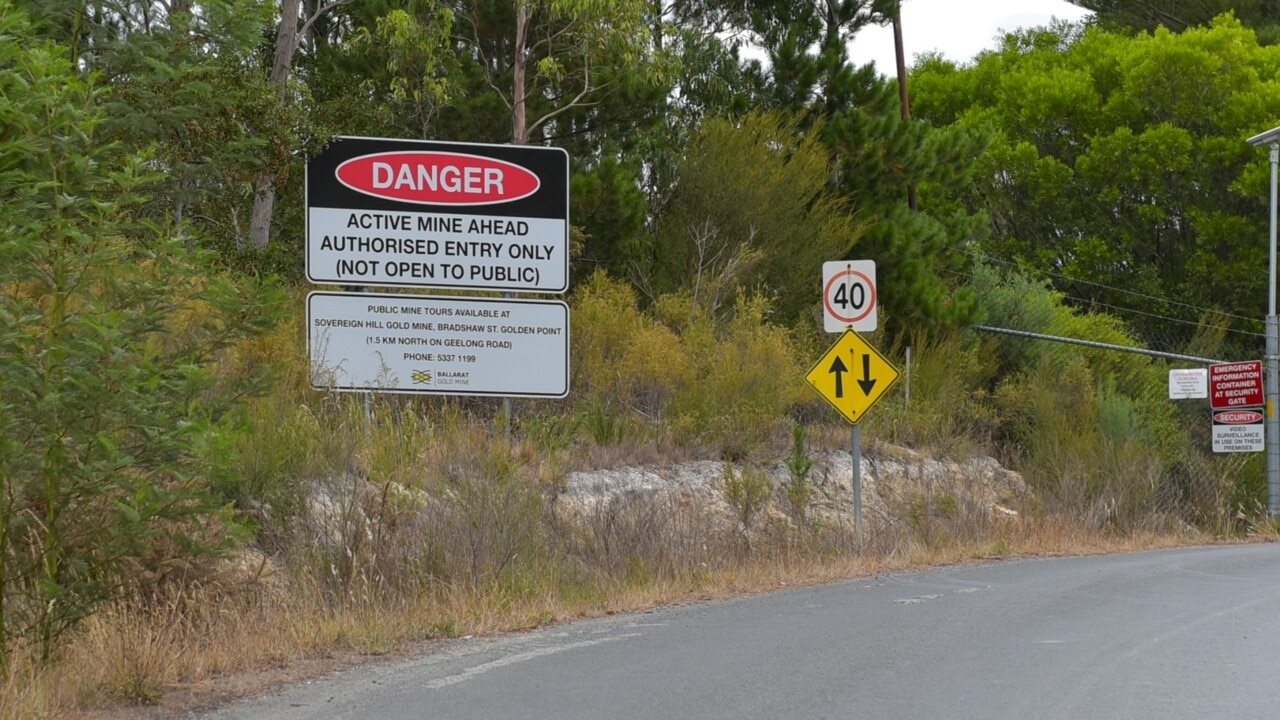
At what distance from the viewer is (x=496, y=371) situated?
51.1 feet

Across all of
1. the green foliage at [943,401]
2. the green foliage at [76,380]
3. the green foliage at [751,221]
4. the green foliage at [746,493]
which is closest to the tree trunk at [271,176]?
the green foliage at [751,221]

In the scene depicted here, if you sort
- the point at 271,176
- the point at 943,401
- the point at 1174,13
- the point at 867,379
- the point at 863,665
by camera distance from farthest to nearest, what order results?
the point at 1174,13 → the point at 943,401 → the point at 271,176 → the point at 867,379 → the point at 863,665

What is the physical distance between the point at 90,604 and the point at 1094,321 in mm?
25810

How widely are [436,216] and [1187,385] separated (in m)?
17.4

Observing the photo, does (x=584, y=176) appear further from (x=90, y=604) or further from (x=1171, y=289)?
(x=1171, y=289)

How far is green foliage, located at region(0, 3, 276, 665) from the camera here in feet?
26.2

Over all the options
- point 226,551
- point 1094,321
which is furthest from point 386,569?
point 1094,321

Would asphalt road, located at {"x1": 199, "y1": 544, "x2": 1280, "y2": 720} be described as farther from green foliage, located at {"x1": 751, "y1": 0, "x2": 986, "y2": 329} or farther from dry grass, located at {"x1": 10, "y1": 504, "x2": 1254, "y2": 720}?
green foliage, located at {"x1": 751, "y1": 0, "x2": 986, "y2": 329}

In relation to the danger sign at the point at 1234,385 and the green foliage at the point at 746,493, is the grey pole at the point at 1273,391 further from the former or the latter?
the green foliage at the point at 746,493

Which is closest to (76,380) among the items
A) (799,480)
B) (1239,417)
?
(799,480)

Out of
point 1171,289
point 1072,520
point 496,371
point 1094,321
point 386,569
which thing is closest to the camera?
point 386,569

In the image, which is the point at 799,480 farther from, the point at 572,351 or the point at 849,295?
the point at 572,351

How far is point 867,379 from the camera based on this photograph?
50.7 feet

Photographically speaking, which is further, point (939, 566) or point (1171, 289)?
point (1171, 289)
